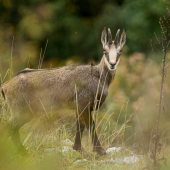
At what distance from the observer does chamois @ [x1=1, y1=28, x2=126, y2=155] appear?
4.70m

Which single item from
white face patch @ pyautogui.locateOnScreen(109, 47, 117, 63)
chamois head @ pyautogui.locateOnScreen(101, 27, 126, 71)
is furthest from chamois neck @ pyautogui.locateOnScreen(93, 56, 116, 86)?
white face patch @ pyautogui.locateOnScreen(109, 47, 117, 63)

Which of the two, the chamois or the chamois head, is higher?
the chamois head

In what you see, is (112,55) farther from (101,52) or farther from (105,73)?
(101,52)

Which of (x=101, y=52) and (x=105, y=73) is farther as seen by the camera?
(x=101, y=52)

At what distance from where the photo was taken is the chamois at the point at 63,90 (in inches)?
185

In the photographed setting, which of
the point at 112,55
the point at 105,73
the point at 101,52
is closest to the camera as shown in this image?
the point at 112,55

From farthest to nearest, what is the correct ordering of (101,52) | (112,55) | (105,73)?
(101,52), (105,73), (112,55)

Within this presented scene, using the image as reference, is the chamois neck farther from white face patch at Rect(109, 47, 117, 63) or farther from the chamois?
white face patch at Rect(109, 47, 117, 63)

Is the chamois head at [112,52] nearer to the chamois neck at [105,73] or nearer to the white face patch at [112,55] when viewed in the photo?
the white face patch at [112,55]

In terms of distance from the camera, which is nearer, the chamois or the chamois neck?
the chamois

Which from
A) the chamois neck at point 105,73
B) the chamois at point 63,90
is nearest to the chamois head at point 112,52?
the chamois at point 63,90

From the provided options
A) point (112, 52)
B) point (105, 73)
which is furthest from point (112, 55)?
point (105, 73)

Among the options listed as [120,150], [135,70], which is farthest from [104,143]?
[135,70]

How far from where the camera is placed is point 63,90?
4.91 m
